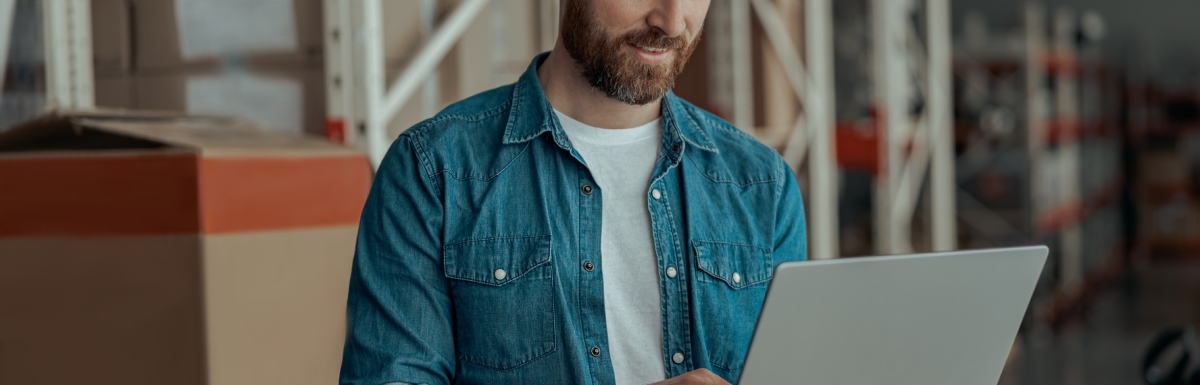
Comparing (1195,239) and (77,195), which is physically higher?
(77,195)

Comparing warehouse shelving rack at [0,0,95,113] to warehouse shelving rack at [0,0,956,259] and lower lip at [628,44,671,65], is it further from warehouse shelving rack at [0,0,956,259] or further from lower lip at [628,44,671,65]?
lower lip at [628,44,671,65]

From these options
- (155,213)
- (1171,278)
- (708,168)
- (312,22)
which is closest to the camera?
(708,168)

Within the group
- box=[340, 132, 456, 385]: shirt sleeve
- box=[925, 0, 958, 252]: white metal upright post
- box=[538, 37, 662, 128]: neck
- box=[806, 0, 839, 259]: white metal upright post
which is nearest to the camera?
box=[340, 132, 456, 385]: shirt sleeve

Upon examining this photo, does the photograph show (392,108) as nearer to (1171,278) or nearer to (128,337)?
(128,337)

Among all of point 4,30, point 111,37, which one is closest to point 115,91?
point 111,37

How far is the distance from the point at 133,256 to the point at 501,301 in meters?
0.67

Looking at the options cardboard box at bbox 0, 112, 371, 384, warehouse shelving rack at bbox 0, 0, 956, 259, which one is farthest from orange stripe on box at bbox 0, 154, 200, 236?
warehouse shelving rack at bbox 0, 0, 956, 259

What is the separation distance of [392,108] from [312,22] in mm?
248

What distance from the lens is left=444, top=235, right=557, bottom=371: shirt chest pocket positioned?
1.28m

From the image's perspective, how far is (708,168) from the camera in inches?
57.3

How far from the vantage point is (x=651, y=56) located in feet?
4.29

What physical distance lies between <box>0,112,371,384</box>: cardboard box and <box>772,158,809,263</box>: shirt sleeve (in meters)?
0.85

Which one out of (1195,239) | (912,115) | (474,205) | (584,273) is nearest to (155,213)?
(474,205)

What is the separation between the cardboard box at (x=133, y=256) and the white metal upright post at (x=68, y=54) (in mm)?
394
